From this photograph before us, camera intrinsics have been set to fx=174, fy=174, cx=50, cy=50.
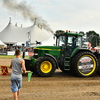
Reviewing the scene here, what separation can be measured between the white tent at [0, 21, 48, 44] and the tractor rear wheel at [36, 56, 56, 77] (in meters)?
26.0

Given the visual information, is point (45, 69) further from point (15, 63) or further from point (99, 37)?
point (99, 37)

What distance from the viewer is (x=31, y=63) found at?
8.20 metres

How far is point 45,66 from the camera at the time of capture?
7723mm

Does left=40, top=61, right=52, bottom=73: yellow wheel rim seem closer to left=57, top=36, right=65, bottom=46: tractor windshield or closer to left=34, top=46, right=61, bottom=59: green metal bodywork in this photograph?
left=34, top=46, right=61, bottom=59: green metal bodywork

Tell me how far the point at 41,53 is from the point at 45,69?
90 cm

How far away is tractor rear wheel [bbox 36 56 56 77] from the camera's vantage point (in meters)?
7.59

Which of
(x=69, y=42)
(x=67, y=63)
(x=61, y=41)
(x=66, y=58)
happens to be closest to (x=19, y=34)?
(x=61, y=41)

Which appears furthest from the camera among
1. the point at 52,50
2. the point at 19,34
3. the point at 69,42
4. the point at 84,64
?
the point at 19,34

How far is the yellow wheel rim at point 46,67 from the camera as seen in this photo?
769cm

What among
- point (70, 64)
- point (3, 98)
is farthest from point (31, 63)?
point (3, 98)

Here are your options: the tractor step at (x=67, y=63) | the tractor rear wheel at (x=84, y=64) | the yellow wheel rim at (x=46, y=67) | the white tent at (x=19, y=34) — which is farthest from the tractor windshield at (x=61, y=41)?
the white tent at (x=19, y=34)

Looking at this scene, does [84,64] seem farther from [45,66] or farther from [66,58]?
[45,66]

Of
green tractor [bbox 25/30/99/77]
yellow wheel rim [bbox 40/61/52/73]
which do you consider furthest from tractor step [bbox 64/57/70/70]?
yellow wheel rim [bbox 40/61/52/73]

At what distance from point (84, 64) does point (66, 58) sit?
848 millimetres
